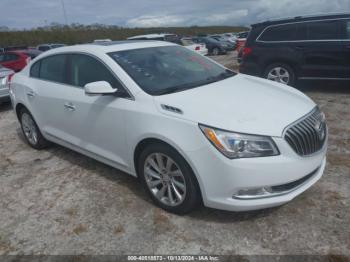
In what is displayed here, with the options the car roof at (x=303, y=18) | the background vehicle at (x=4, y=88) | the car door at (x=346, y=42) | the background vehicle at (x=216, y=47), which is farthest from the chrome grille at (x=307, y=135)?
the background vehicle at (x=216, y=47)

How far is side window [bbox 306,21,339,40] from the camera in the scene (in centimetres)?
672

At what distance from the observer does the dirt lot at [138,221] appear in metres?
2.63

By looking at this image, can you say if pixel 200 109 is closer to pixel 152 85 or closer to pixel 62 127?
pixel 152 85

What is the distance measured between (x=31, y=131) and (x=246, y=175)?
12.5 feet

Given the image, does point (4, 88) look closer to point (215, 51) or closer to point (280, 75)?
point (280, 75)

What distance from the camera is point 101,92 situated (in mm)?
3119

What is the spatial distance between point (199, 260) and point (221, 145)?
3.05ft

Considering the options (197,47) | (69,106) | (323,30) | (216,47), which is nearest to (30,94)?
(69,106)

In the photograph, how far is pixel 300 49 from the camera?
23.1 feet

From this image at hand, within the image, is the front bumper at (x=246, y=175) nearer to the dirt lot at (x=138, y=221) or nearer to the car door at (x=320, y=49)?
the dirt lot at (x=138, y=221)

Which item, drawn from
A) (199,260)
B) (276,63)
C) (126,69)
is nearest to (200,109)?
(126,69)

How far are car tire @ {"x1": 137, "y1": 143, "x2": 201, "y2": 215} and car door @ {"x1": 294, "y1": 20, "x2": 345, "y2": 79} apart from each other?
5.31 m

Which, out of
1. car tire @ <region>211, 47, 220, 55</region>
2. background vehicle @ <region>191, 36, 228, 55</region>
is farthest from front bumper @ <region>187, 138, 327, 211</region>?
car tire @ <region>211, 47, 220, 55</region>

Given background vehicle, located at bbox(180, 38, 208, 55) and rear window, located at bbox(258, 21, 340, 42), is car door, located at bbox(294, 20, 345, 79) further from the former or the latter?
background vehicle, located at bbox(180, 38, 208, 55)
